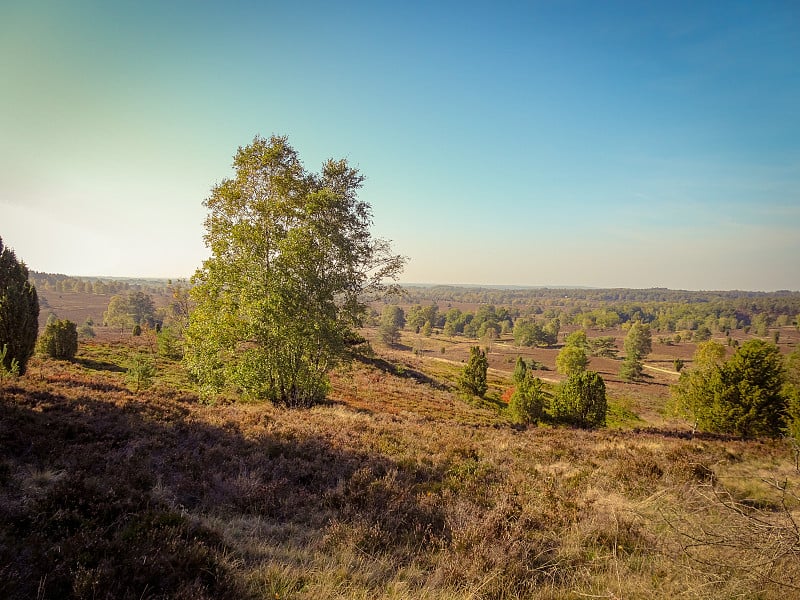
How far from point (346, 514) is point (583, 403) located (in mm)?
24747

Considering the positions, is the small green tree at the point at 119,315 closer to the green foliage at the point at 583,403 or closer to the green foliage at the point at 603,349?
the green foliage at the point at 583,403

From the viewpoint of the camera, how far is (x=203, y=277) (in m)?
15.0

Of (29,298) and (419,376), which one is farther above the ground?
(29,298)

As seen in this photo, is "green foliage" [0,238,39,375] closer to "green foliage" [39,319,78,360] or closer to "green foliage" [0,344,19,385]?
"green foliage" [0,344,19,385]

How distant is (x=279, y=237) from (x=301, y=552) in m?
13.2

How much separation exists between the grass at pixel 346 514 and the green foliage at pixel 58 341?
17429 mm

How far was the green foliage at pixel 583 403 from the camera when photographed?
25922 mm

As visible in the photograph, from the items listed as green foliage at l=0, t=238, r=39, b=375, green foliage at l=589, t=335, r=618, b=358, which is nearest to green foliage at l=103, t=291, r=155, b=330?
green foliage at l=0, t=238, r=39, b=375

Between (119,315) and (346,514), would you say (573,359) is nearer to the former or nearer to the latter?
(346,514)

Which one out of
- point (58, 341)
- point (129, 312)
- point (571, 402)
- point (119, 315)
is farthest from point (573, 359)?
point (129, 312)

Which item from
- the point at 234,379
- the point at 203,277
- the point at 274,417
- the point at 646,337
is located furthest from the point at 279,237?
the point at 646,337

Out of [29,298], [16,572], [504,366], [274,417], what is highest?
[29,298]

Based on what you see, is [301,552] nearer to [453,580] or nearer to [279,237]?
[453,580]

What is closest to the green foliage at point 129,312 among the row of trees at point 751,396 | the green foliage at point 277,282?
the green foliage at point 277,282
